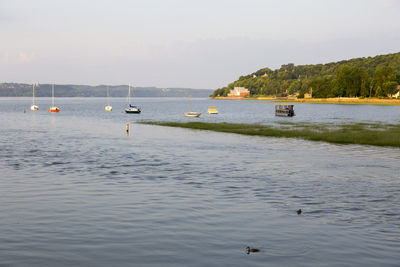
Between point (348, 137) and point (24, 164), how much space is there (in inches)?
1628

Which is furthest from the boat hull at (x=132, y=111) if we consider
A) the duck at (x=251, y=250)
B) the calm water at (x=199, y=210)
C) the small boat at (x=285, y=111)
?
the duck at (x=251, y=250)

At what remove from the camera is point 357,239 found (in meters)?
15.5

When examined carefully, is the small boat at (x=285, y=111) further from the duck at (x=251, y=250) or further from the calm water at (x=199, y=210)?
the duck at (x=251, y=250)

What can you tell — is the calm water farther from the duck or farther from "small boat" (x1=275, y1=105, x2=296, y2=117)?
"small boat" (x1=275, y1=105, x2=296, y2=117)

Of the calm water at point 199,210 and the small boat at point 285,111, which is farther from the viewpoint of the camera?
the small boat at point 285,111

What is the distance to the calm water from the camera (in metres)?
13.8

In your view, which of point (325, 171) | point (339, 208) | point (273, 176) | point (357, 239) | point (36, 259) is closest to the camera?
point (36, 259)

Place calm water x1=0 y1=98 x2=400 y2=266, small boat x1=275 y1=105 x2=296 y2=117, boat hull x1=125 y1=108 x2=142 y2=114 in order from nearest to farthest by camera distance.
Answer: calm water x1=0 y1=98 x2=400 y2=266, small boat x1=275 y1=105 x2=296 y2=117, boat hull x1=125 y1=108 x2=142 y2=114

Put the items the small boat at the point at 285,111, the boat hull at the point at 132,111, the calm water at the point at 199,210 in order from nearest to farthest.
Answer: the calm water at the point at 199,210, the small boat at the point at 285,111, the boat hull at the point at 132,111

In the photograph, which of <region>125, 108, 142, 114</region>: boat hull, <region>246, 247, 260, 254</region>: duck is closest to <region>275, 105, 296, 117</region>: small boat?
<region>125, 108, 142, 114</region>: boat hull

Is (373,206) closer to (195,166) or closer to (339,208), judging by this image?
(339,208)

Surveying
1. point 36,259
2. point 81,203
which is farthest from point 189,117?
point 36,259

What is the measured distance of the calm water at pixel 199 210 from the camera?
13.8 m

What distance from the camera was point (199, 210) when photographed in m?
19.8
